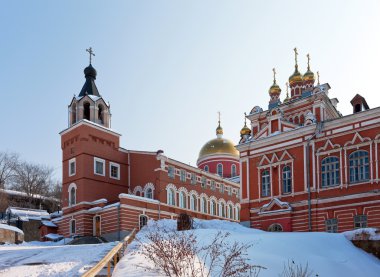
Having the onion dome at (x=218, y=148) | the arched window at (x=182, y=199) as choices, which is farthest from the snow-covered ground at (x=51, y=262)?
the onion dome at (x=218, y=148)

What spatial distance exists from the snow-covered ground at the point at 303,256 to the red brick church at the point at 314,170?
11.4 m

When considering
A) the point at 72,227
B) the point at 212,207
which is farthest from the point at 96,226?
the point at 212,207

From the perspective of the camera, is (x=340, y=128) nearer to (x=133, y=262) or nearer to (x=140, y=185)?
(x=140, y=185)

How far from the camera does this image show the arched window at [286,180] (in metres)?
31.7

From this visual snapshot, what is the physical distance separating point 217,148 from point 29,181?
27.2m

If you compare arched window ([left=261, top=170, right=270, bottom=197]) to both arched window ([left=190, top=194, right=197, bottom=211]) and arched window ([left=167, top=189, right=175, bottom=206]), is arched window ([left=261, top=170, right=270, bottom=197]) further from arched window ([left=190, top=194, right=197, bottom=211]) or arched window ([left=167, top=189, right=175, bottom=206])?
arched window ([left=190, top=194, right=197, bottom=211])

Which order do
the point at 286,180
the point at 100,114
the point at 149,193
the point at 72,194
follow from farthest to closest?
the point at 100,114 → the point at 149,193 → the point at 72,194 → the point at 286,180

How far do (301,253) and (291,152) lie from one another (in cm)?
1743

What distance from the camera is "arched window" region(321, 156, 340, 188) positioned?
2966cm

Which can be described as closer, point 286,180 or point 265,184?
point 286,180

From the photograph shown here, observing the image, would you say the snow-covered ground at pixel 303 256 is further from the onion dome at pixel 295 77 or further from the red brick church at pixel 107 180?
the onion dome at pixel 295 77

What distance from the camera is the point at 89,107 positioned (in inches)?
1602

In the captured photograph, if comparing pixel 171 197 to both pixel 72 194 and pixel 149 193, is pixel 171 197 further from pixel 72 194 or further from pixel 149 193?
pixel 72 194

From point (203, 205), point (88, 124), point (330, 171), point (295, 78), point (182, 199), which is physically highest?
point (295, 78)
